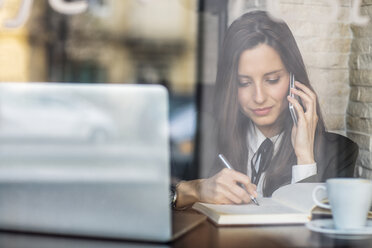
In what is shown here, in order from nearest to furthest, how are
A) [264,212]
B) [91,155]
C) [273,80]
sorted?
[91,155] < [264,212] < [273,80]

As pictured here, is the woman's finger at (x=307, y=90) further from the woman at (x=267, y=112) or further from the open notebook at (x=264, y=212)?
the open notebook at (x=264, y=212)

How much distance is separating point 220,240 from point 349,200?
0.24 m

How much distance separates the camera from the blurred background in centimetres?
170

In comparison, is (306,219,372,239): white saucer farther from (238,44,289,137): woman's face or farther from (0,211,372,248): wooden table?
(238,44,289,137): woman's face

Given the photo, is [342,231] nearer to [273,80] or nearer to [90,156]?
[90,156]

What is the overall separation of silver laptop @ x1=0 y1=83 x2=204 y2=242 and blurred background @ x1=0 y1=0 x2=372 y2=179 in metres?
0.79

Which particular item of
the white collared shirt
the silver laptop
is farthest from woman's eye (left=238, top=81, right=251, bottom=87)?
the silver laptop

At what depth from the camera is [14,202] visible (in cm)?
94

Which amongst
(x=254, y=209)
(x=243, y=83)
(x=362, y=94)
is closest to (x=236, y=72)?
(x=243, y=83)

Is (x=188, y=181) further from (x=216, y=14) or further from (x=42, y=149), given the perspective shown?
(x=42, y=149)

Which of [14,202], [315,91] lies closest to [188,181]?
[315,91]

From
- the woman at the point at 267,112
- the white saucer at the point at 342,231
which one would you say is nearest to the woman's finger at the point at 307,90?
the woman at the point at 267,112

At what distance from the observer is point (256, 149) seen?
176 centimetres

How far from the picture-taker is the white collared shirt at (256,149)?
173cm
